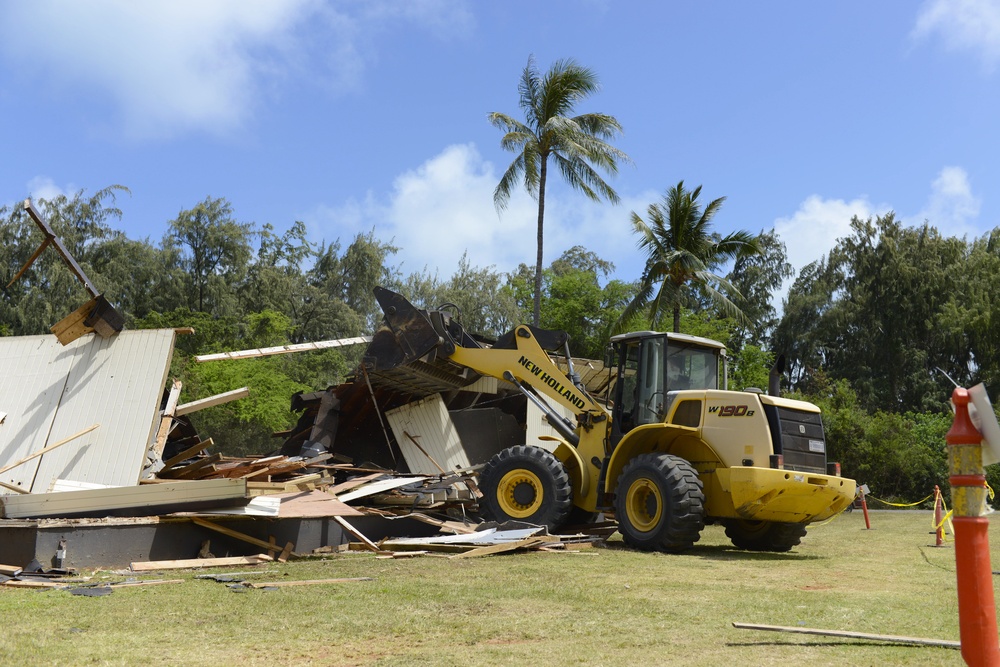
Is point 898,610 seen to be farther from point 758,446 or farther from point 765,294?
point 765,294

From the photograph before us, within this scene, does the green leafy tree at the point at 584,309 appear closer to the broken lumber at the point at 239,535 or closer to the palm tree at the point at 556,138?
the palm tree at the point at 556,138

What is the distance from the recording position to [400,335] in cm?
1516

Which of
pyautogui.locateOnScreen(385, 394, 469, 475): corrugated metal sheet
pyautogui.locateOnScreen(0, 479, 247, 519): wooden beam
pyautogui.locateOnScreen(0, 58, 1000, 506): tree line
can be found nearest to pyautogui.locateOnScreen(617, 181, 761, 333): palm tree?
pyautogui.locateOnScreen(0, 58, 1000, 506): tree line

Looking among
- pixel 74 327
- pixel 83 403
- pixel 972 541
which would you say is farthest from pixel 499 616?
pixel 74 327

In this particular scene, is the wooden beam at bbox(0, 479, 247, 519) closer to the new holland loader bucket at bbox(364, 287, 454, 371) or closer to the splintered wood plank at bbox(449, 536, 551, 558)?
the splintered wood plank at bbox(449, 536, 551, 558)

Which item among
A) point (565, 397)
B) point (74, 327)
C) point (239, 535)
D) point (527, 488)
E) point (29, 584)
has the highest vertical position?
point (74, 327)

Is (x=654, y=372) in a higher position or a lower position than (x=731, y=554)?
higher

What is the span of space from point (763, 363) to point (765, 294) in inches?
774

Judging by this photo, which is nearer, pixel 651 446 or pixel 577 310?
pixel 651 446

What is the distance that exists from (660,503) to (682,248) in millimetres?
21397

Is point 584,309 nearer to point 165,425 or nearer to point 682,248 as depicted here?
point 682,248

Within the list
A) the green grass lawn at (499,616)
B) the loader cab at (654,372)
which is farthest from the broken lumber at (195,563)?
the loader cab at (654,372)

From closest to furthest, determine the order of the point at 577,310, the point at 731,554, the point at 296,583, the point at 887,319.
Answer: the point at 296,583 < the point at 731,554 < the point at 577,310 < the point at 887,319

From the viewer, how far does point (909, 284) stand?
Answer: 53.5 m
